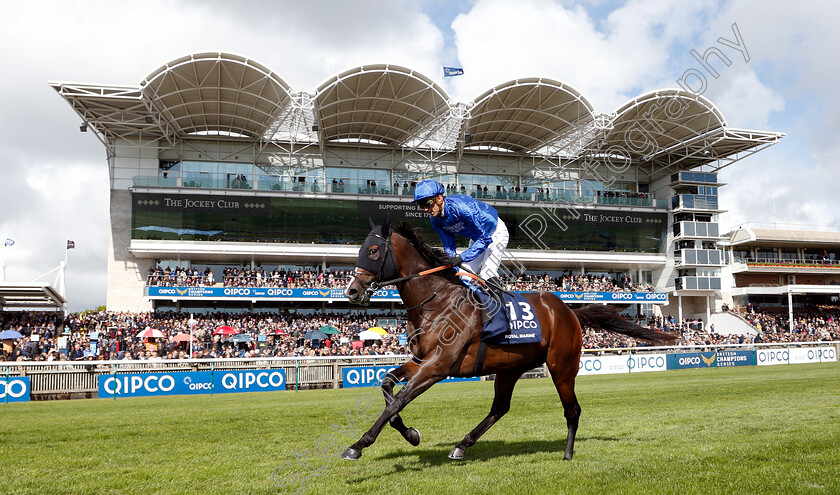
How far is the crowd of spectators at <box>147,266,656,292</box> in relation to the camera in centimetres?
3528

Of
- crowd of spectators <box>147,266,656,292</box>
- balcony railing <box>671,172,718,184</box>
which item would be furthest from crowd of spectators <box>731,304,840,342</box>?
crowd of spectators <box>147,266,656,292</box>

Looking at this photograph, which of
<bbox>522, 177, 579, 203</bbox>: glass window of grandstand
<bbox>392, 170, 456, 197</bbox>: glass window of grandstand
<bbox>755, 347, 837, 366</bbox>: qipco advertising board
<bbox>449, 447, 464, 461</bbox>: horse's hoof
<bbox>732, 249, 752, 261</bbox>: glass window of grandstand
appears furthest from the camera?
<bbox>732, 249, 752, 261</bbox>: glass window of grandstand

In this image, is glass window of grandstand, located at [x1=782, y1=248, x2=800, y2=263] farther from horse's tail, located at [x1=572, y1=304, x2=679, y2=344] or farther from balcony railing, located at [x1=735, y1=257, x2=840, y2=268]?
horse's tail, located at [x1=572, y1=304, x2=679, y2=344]

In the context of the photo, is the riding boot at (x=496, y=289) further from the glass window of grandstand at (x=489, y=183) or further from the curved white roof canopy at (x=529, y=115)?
the glass window of grandstand at (x=489, y=183)

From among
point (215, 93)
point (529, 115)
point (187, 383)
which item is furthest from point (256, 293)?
point (529, 115)

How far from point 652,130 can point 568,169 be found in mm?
6909

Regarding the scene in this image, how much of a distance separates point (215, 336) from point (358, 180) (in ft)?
51.1

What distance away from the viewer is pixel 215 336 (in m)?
29.5

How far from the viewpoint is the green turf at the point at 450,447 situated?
4.81 metres

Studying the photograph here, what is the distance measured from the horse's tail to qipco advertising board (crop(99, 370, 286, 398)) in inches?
510

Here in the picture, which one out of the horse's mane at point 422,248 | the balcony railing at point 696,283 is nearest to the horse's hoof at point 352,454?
the horse's mane at point 422,248

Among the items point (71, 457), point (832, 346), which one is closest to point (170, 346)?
point (71, 457)

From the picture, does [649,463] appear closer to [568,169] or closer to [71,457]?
[71,457]

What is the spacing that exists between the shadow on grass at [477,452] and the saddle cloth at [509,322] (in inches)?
46.2
